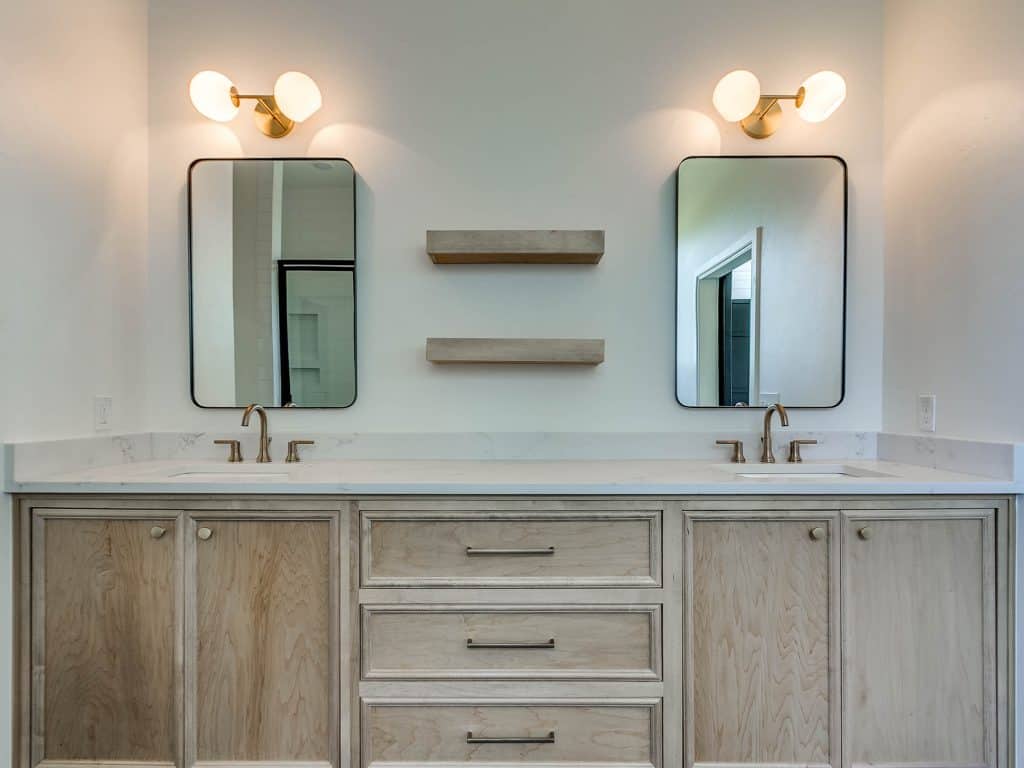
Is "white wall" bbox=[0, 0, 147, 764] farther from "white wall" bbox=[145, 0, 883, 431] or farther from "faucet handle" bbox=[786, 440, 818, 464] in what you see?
"faucet handle" bbox=[786, 440, 818, 464]

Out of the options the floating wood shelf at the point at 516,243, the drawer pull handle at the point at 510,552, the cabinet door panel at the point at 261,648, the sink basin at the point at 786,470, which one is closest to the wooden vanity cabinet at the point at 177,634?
the cabinet door panel at the point at 261,648

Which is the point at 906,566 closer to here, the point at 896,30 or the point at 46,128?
the point at 896,30

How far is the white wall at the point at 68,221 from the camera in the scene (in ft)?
4.68

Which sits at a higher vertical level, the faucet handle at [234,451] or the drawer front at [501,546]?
the faucet handle at [234,451]

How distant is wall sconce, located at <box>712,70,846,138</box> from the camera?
1.82 metres

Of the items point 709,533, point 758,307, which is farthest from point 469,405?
point 758,307

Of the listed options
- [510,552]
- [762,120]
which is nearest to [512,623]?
[510,552]

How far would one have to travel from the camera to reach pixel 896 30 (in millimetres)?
1872

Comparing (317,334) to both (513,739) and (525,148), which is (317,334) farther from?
(513,739)

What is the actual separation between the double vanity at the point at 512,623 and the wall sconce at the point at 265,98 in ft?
4.12

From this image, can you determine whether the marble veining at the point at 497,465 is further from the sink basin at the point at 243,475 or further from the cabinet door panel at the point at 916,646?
the cabinet door panel at the point at 916,646

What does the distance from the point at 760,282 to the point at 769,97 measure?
62cm

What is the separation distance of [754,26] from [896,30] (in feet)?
1.51

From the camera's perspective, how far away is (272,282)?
6.33 ft
